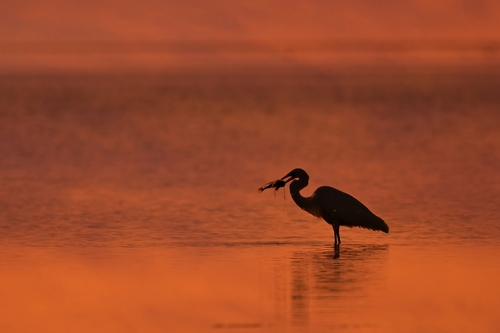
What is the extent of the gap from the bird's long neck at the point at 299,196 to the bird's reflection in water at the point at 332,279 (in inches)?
45.5

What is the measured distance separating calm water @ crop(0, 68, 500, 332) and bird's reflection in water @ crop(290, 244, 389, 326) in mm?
26

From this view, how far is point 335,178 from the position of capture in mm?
22500

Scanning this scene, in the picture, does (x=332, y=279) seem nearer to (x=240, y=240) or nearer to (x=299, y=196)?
(x=240, y=240)

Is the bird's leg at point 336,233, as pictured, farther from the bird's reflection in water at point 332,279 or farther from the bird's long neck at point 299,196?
the bird's long neck at point 299,196

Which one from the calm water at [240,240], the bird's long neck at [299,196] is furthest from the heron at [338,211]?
the calm water at [240,240]

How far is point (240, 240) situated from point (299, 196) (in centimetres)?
131

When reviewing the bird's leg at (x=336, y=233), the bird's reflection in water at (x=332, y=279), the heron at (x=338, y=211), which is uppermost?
the heron at (x=338, y=211)

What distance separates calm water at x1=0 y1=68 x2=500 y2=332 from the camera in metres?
10.9

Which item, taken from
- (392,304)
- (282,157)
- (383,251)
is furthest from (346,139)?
(392,304)

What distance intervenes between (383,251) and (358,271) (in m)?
1.24

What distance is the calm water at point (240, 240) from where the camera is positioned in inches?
429

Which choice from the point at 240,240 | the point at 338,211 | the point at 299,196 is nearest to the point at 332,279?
the point at 240,240

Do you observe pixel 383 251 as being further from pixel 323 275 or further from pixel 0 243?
pixel 0 243

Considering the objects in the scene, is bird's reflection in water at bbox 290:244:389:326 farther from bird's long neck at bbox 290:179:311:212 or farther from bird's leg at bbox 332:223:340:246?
bird's long neck at bbox 290:179:311:212
